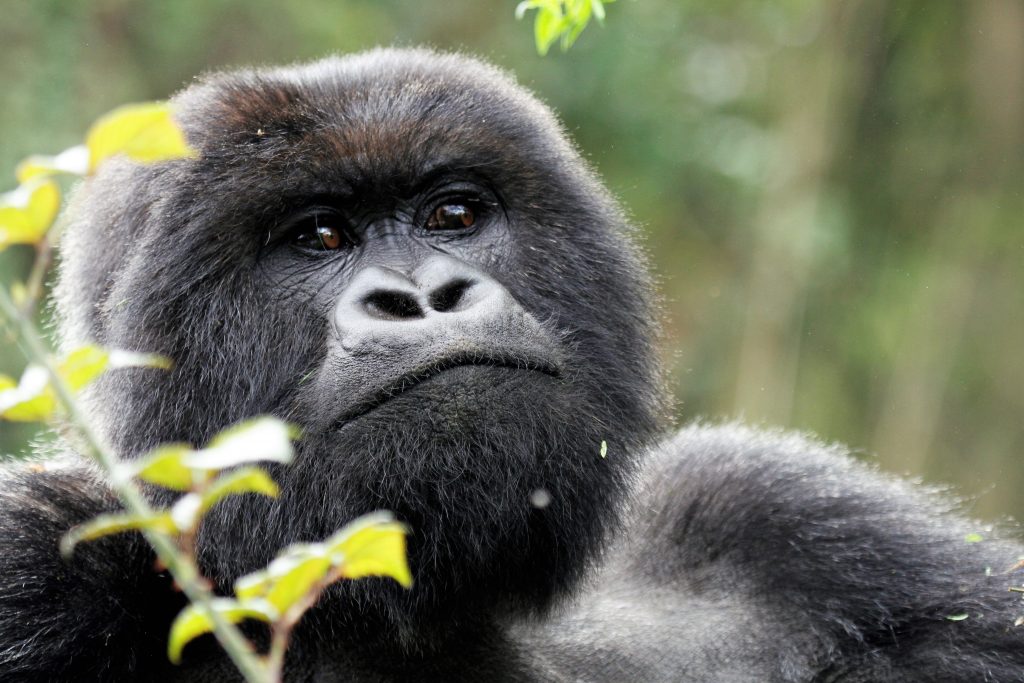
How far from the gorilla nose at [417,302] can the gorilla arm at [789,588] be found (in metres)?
0.91

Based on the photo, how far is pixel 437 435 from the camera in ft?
8.11

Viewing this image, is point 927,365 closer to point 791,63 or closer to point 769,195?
point 769,195

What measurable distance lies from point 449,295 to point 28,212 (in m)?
1.48

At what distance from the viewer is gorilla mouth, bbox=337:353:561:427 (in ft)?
8.01

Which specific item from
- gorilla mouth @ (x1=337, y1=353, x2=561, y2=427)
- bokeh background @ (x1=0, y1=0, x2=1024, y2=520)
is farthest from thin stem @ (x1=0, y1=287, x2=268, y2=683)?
bokeh background @ (x1=0, y1=0, x2=1024, y2=520)

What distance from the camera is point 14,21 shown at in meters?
7.89

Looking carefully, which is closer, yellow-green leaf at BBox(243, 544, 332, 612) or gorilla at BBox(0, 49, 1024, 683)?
yellow-green leaf at BBox(243, 544, 332, 612)

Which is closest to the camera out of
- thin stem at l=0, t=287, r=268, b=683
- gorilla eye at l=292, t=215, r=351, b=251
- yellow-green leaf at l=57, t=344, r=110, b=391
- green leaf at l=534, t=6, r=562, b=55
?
thin stem at l=0, t=287, r=268, b=683

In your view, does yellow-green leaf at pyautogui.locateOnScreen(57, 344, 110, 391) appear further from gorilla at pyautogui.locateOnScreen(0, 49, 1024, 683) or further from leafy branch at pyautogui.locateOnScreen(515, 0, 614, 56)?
leafy branch at pyautogui.locateOnScreen(515, 0, 614, 56)

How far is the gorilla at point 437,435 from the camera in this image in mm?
2535

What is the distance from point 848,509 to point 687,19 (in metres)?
7.74

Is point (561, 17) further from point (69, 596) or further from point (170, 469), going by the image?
point (170, 469)

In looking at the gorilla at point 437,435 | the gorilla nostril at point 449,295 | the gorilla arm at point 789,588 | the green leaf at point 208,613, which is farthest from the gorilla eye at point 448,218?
the green leaf at point 208,613

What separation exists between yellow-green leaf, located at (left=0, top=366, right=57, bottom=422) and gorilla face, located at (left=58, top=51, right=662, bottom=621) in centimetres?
125
